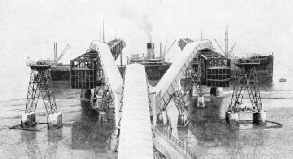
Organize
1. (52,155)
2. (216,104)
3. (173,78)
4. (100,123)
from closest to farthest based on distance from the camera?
(52,155) < (173,78) < (100,123) < (216,104)

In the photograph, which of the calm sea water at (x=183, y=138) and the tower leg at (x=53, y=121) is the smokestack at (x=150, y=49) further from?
the tower leg at (x=53, y=121)

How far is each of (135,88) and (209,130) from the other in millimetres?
25842

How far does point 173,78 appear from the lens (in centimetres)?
5588

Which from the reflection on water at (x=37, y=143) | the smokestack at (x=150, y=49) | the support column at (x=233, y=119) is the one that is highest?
the smokestack at (x=150, y=49)

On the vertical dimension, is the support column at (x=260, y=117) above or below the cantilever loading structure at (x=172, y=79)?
below

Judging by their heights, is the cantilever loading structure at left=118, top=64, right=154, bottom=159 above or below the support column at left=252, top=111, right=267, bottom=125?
above

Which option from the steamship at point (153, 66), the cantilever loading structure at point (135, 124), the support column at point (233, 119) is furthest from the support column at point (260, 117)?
the steamship at point (153, 66)

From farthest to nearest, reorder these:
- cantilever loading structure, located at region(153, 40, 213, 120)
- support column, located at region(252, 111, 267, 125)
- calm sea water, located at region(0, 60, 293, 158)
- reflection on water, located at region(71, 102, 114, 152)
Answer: support column, located at region(252, 111, 267, 125) < reflection on water, located at region(71, 102, 114, 152) < cantilever loading structure, located at region(153, 40, 213, 120) < calm sea water, located at region(0, 60, 293, 158)

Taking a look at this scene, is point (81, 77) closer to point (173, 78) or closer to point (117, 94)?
point (173, 78)

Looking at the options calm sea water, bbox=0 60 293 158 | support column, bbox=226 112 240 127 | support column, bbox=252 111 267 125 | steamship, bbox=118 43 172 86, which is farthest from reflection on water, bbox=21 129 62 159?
steamship, bbox=118 43 172 86

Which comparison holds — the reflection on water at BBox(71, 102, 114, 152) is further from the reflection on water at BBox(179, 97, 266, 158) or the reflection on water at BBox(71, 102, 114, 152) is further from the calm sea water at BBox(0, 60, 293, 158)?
the reflection on water at BBox(179, 97, 266, 158)

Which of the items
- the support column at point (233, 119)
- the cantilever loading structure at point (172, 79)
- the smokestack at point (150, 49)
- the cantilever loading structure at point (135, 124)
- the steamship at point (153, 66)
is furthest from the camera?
the steamship at point (153, 66)

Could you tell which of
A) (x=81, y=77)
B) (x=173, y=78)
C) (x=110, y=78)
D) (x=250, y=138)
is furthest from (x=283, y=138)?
(x=81, y=77)

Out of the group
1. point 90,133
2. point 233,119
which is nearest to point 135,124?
point 90,133
